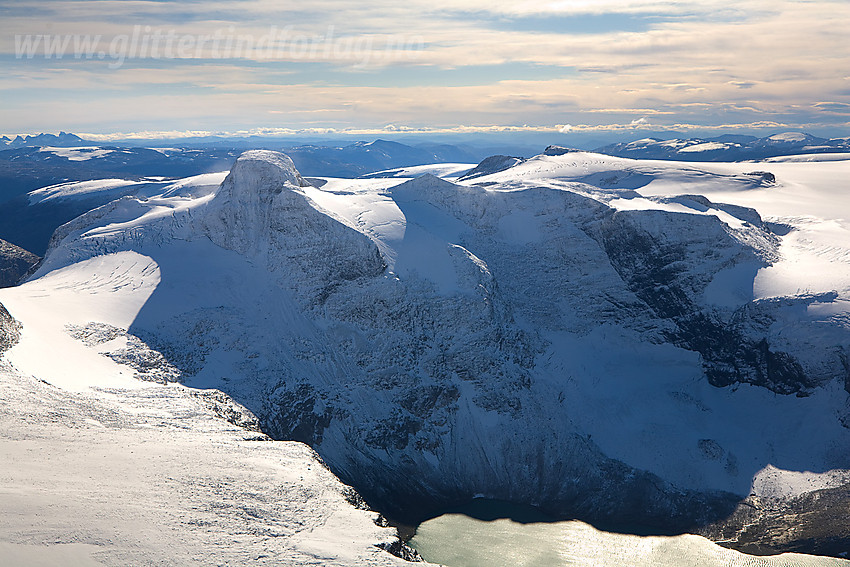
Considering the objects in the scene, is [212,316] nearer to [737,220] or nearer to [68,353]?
[68,353]

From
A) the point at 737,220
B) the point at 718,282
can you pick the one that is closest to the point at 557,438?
the point at 718,282

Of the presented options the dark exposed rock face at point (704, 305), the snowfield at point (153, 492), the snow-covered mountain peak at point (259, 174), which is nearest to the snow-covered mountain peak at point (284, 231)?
the snow-covered mountain peak at point (259, 174)

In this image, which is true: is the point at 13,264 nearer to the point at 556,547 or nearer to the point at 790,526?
the point at 556,547

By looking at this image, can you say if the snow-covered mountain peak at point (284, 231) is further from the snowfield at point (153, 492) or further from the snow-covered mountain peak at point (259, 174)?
the snowfield at point (153, 492)

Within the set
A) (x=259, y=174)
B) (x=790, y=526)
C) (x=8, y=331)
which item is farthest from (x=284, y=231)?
(x=790, y=526)

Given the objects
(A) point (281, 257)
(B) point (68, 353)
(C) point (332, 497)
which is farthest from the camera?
(A) point (281, 257)

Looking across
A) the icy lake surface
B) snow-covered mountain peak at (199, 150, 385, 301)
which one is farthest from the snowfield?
snow-covered mountain peak at (199, 150, 385, 301)
